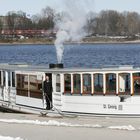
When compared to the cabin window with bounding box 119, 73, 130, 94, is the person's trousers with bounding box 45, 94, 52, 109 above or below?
below

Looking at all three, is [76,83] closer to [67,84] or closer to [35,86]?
[67,84]

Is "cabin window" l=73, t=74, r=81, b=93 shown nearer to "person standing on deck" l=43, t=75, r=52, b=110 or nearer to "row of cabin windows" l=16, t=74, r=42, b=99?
"person standing on deck" l=43, t=75, r=52, b=110

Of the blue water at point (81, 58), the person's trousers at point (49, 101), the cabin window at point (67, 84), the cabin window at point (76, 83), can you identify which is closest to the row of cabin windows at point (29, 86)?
the person's trousers at point (49, 101)

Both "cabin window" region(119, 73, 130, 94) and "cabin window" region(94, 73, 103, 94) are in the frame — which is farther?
"cabin window" region(94, 73, 103, 94)

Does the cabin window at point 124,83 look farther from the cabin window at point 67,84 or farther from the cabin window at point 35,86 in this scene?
the cabin window at point 35,86

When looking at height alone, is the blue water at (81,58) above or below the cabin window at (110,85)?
below

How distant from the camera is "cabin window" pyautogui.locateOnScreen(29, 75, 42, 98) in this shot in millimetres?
30859

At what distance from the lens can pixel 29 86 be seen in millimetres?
31781

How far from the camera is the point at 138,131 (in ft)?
76.5

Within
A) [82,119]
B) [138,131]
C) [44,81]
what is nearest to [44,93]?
[44,81]

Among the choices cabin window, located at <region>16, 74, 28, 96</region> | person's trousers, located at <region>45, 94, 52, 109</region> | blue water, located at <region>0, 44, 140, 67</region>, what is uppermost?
cabin window, located at <region>16, 74, 28, 96</region>

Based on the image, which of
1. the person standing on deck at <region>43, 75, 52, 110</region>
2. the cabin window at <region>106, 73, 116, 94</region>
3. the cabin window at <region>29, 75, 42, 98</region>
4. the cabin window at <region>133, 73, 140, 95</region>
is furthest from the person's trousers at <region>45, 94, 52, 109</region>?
the cabin window at <region>133, 73, 140, 95</region>

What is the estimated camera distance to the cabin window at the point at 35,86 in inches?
1215

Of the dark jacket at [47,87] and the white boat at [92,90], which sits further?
the dark jacket at [47,87]
